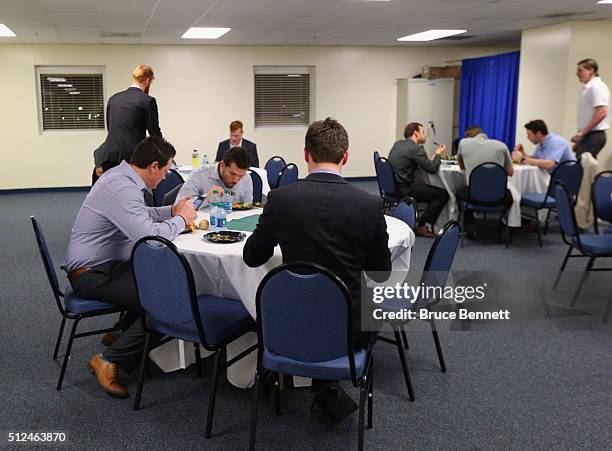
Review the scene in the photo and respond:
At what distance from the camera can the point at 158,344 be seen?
2852 millimetres

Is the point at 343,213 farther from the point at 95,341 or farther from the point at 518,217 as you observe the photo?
the point at 518,217

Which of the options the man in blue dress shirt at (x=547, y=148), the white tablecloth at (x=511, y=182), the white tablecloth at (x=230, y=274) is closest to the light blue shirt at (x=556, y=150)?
the man in blue dress shirt at (x=547, y=148)

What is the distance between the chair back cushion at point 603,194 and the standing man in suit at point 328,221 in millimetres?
3128

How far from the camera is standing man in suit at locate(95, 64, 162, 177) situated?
15.2 feet

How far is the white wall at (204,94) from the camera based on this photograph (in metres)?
9.68

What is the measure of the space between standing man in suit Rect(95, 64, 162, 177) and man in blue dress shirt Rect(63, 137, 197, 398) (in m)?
1.76

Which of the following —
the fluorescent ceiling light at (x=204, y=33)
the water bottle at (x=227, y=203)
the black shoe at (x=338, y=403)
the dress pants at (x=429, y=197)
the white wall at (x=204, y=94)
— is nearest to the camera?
the black shoe at (x=338, y=403)

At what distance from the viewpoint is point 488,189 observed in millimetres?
5801

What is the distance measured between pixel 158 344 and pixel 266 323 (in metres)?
0.90

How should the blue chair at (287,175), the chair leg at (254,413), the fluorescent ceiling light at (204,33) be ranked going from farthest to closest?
the fluorescent ceiling light at (204,33), the blue chair at (287,175), the chair leg at (254,413)

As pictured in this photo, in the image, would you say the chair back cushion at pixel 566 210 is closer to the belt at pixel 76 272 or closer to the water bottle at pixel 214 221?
the water bottle at pixel 214 221

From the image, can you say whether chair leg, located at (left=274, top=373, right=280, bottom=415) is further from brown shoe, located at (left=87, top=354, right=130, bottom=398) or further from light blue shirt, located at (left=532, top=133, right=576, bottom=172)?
light blue shirt, located at (left=532, top=133, right=576, bottom=172)

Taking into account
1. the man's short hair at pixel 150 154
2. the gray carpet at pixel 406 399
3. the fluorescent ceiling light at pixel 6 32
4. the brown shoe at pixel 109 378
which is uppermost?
the fluorescent ceiling light at pixel 6 32

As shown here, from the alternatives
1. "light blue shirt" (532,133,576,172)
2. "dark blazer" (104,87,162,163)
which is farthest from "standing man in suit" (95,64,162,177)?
"light blue shirt" (532,133,576,172)
